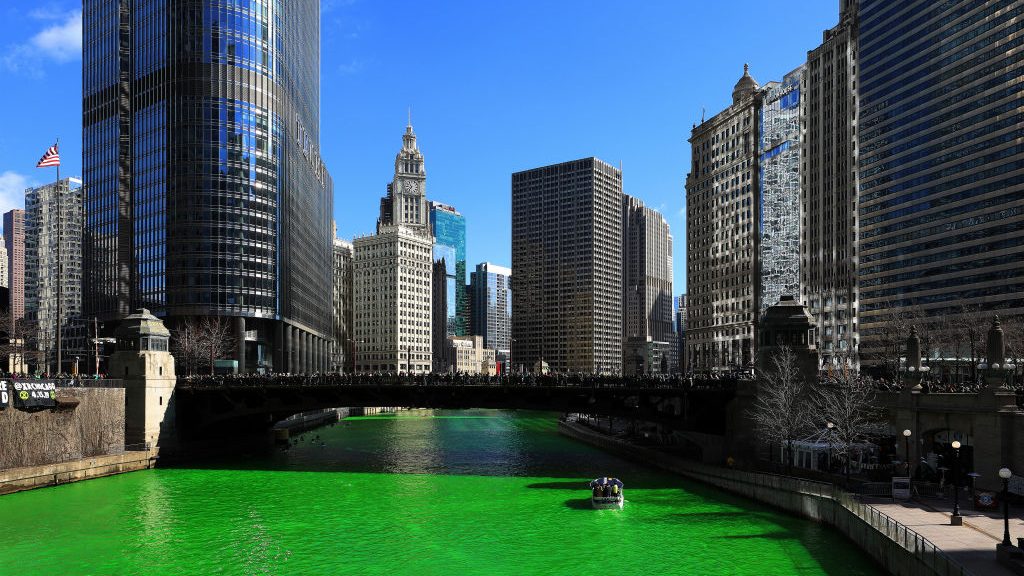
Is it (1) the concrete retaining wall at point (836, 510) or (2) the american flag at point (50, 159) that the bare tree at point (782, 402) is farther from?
(2) the american flag at point (50, 159)

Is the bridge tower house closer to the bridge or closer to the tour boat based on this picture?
the bridge

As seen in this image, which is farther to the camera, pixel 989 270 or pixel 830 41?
pixel 830 41

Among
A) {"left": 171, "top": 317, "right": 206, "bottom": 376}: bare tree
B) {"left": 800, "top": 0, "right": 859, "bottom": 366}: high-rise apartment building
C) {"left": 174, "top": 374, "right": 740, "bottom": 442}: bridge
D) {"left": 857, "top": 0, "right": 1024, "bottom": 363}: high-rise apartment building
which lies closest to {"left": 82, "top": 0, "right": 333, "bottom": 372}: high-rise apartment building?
{"left": 171, "top": 317, "right": 206, "bottom": 376}: bare tree

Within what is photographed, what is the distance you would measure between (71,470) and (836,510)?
58.2 metres

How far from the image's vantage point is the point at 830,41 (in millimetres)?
168625

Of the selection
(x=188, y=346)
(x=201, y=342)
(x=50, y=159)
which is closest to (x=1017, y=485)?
(x=50, y=159)

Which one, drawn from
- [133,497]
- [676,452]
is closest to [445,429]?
[676,452]

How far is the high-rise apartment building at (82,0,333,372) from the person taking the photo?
132m

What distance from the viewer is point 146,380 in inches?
3189

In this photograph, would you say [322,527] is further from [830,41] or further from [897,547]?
[830,41]

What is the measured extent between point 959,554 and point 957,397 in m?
21.9

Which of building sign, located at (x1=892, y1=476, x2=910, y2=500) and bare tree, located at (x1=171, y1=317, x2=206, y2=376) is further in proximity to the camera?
bare tree, located at (x1=171, y1=317, x2=206, y2=376)

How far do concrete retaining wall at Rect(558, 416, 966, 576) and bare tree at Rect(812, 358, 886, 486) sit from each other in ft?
14.5

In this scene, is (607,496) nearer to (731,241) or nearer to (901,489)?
(901,489)
